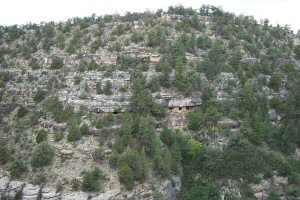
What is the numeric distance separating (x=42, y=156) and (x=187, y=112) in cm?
2406

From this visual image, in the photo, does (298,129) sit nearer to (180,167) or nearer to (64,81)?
(180,167)

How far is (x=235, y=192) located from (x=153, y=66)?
87.3 ft

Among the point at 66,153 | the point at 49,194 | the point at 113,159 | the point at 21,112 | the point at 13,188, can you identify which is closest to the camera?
the point at 49,194

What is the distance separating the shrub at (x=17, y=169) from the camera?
62.0 metres

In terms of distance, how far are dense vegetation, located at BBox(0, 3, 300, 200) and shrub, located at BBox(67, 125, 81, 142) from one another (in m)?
0.14

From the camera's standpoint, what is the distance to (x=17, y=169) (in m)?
62.2

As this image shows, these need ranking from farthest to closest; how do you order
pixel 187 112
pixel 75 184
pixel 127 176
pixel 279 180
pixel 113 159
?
pixel 187 112
pixel 279 180
pixel 113 159
pixel 75 184
pixel 127 176

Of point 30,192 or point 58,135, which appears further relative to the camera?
point 58,135

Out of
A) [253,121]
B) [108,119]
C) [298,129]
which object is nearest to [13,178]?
[108,119]

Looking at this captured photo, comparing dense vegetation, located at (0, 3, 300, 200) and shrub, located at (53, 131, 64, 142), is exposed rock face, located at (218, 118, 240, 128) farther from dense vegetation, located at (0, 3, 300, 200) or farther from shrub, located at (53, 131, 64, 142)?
shrub, located at (53, 131, 64, 142)

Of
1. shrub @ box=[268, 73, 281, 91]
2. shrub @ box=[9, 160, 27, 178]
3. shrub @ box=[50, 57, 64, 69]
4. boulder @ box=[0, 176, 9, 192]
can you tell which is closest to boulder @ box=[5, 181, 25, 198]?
boulder @ box=[0, 176, 9, 192]

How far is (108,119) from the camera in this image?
6925cm

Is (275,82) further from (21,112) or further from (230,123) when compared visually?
(21,112)

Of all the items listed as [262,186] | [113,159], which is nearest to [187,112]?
[262,186]
